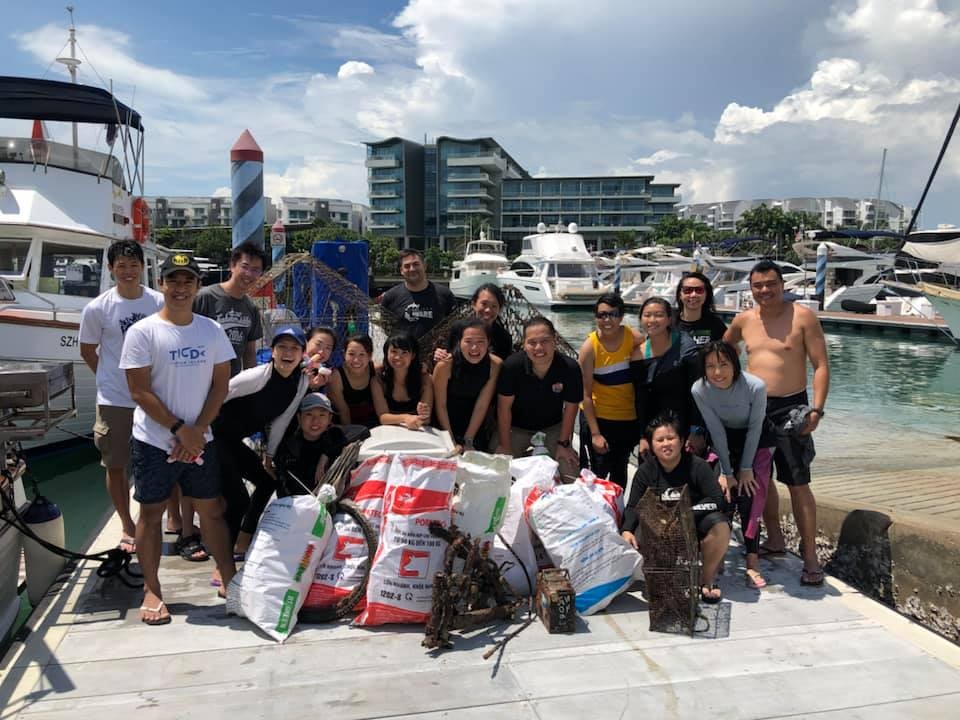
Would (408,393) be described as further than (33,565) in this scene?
Yes

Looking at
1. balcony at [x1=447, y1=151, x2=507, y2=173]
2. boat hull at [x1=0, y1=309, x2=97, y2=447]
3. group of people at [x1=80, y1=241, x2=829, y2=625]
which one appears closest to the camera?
group of people at [x1=80, y1=241, x2=829, y2=625]

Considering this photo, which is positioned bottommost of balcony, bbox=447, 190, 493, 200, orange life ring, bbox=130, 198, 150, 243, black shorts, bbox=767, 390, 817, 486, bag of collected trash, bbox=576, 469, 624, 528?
bag of collected trash, bbox=576, 469, 624, 528

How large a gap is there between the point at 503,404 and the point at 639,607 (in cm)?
144

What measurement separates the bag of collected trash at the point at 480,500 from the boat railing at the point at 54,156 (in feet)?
24.8

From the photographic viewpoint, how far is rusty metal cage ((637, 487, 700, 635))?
123 inches

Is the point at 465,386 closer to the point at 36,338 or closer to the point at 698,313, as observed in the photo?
the point at 698,313

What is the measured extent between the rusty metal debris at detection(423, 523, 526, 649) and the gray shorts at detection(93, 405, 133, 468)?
1924mm

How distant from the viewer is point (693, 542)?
324 cm

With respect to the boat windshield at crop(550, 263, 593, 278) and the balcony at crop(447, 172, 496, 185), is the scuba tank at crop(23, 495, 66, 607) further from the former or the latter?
the balcony at crop(447, 172, 496, 185)

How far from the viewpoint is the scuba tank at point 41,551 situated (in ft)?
11.6

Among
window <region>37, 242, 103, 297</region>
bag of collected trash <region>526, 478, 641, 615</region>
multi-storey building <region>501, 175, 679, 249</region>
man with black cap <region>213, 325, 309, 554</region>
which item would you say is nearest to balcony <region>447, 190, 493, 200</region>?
multi-storey building <region>501, 175, 679, 249</region>

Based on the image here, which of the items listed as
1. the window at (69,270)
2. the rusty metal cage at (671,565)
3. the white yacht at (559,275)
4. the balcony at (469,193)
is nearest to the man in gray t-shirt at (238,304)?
the rusty metal cage at (671,565)

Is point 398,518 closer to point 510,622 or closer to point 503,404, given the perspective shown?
point 510,622

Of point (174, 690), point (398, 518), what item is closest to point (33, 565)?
point (174, 690)
